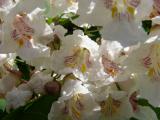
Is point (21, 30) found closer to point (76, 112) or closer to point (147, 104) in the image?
point (76, 112)

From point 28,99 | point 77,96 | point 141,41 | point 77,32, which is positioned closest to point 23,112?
point 28,99

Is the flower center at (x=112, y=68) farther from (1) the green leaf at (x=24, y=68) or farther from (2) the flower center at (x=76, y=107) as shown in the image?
(1) the green leaf at (x=24, y=68)

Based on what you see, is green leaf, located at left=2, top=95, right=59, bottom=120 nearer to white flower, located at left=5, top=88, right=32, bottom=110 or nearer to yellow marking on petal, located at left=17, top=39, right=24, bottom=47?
white flower, located at left=5, top=88, right=32, bottom=110

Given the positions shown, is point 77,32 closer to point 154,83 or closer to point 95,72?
point 95,72

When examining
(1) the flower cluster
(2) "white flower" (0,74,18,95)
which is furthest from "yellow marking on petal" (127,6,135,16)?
(2) "white flower" (0,74,18,95)

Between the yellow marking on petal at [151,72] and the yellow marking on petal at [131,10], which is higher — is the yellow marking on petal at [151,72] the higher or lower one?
the lower one

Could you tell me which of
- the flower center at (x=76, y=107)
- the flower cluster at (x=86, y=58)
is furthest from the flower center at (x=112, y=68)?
the flower center at (x=76, y=107)

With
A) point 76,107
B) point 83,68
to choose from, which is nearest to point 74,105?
point 76,107
